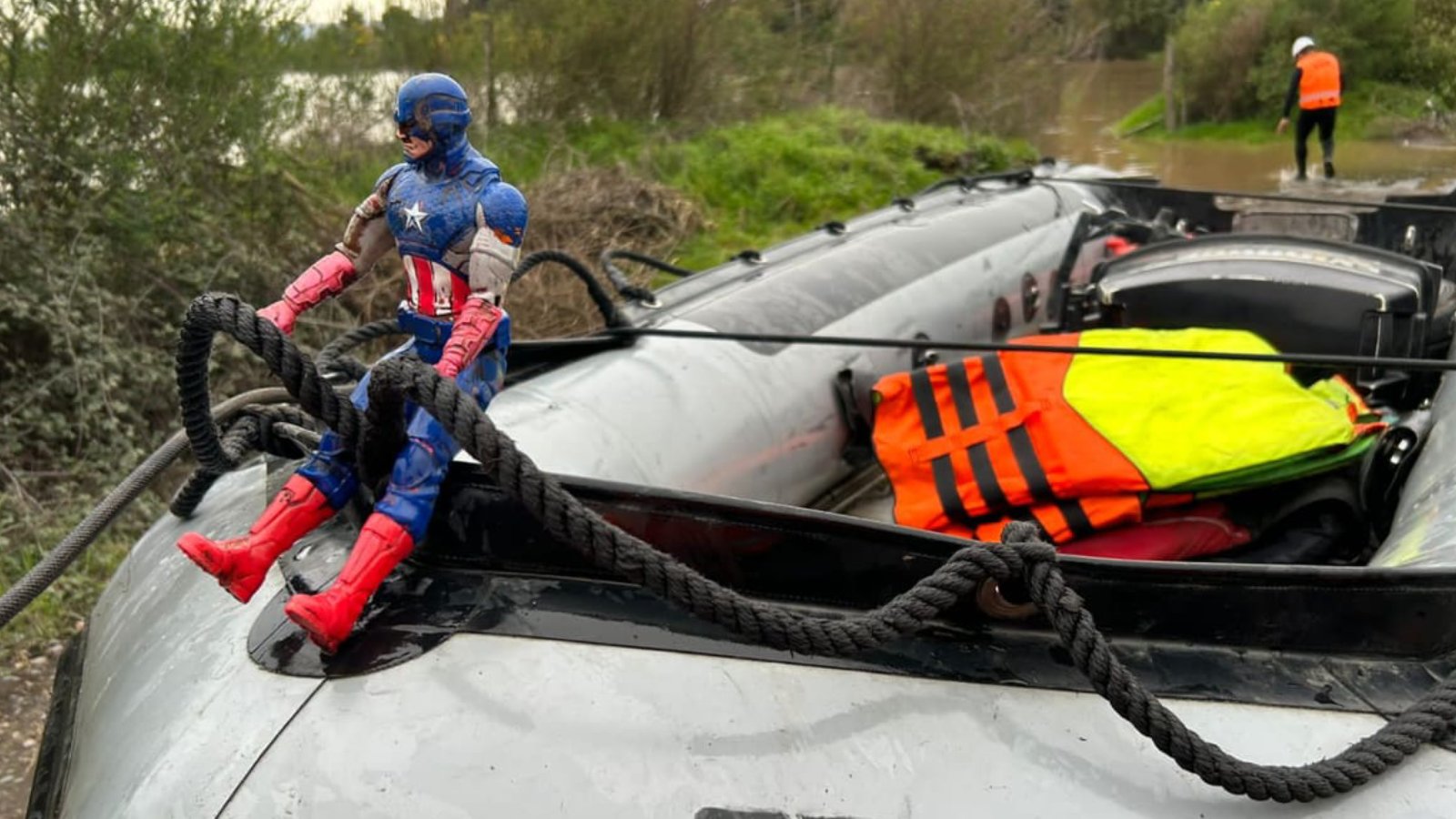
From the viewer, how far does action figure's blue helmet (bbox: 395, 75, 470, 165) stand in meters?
1.67

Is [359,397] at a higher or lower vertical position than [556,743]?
higher

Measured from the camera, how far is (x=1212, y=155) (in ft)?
53.7

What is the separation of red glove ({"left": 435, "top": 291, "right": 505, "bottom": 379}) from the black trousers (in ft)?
38.4

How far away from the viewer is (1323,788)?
1484mm

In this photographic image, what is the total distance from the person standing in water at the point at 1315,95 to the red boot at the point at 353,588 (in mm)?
11506

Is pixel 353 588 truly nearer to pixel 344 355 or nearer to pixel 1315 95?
pixel 344 355

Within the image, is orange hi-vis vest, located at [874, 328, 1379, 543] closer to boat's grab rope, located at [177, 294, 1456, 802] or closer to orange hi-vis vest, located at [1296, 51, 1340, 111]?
boat's grab rope, located at [177, 294, 1456, 802]

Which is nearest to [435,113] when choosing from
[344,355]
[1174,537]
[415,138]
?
[415,138]

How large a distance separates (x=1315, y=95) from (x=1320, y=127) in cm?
72

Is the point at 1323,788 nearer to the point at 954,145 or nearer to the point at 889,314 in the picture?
the point at 889,314

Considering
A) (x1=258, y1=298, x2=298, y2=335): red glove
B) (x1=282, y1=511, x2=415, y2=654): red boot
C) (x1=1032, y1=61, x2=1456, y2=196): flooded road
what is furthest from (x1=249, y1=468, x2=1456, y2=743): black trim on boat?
(x1=1032, y1=61, x2=1456, y2=196): flooded road

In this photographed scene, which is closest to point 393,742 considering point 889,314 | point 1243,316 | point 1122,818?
point 1122,818

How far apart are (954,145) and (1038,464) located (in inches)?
343

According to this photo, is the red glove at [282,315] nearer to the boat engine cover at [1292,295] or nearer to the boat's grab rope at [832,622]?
the boat's grab rope at [832,622]
